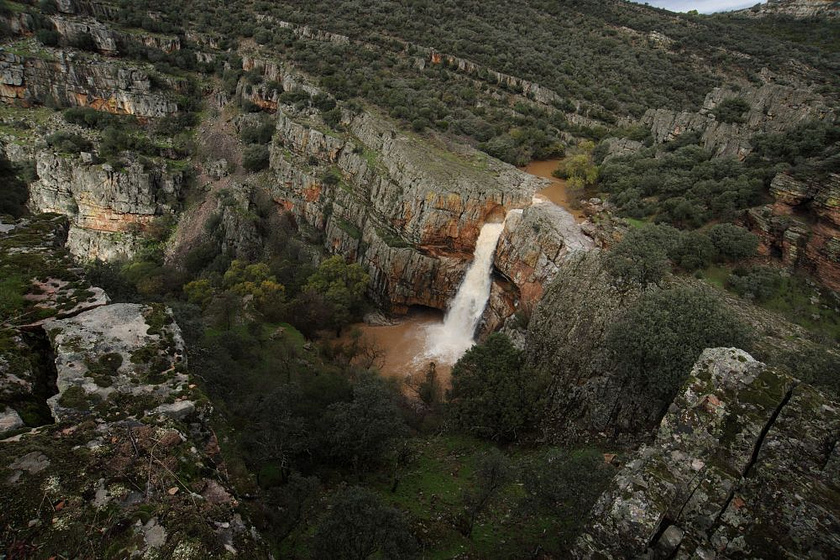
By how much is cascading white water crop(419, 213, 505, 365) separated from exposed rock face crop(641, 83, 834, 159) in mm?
16942

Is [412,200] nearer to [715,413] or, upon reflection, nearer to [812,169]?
[812,169]

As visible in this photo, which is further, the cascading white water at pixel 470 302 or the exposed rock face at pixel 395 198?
the exposed rock face at pixel 395 198

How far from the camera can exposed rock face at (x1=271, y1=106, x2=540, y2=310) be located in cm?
3622

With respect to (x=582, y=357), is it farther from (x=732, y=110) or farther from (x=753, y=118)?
(x=732, y=110)

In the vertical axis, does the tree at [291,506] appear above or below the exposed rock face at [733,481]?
below

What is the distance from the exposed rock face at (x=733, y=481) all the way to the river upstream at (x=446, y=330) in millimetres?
23310

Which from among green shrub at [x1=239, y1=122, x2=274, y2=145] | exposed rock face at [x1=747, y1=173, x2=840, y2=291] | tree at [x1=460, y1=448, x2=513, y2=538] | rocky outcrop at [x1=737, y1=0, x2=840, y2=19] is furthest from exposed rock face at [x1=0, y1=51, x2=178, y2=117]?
rocky outcrop at [x1=737, y1=0, x2=840, y2=19]

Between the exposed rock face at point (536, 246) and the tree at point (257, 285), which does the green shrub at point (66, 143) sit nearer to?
the tree at point (257, 285)

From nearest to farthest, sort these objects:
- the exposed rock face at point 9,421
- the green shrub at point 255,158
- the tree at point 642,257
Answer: the exposed rock face at point 9,421 < the tree at point 642,257 < the green shrub at point 255,158

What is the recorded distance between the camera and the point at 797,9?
6806 centimetres

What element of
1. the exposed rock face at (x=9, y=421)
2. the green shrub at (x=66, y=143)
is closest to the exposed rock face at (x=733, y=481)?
the exposed rock face at (x=9, y=421)

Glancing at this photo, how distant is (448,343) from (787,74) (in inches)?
2100

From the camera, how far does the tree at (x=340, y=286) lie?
36.1 m

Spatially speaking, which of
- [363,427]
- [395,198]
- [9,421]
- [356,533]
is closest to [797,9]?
[395,198]
